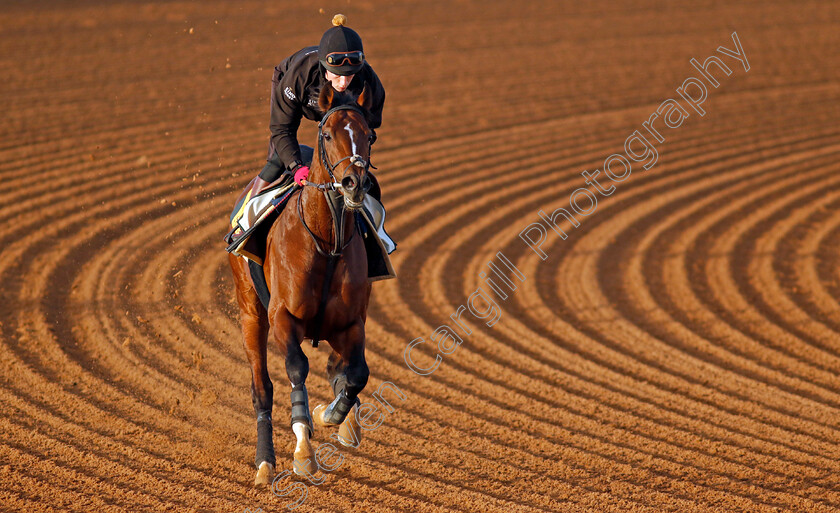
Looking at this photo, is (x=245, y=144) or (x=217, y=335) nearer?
(x=217, y=335)

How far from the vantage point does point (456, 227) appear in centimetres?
1125

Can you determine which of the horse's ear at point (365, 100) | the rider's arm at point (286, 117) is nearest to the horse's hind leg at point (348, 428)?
the rider's arm at point (286, 117)

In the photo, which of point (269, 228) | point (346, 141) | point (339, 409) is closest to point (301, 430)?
point (339, 409)

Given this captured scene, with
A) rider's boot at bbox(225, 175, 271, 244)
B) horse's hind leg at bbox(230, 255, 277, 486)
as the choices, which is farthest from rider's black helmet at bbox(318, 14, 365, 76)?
horse's hind leg at bbox(230, 255, 277, 486)

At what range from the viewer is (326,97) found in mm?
4832

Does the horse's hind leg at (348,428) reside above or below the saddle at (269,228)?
below

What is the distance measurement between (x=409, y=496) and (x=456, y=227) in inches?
242

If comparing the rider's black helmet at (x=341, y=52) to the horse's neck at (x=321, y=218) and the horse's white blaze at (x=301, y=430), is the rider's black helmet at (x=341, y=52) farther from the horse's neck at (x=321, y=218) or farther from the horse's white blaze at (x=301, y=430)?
the horse's white blaze at (x=301, y=430)

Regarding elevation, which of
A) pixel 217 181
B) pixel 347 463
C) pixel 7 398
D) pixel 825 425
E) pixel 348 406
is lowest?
pixel 825 425

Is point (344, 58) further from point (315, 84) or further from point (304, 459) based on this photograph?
point (304, 459)

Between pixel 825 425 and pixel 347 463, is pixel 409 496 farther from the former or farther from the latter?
pixel 825 425

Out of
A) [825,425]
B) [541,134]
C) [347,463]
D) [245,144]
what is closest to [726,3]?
[541,134]

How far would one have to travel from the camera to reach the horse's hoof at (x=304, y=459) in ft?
17.6

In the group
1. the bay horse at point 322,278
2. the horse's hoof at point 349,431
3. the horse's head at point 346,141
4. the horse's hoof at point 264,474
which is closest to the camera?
the horse's head at point 346,141
